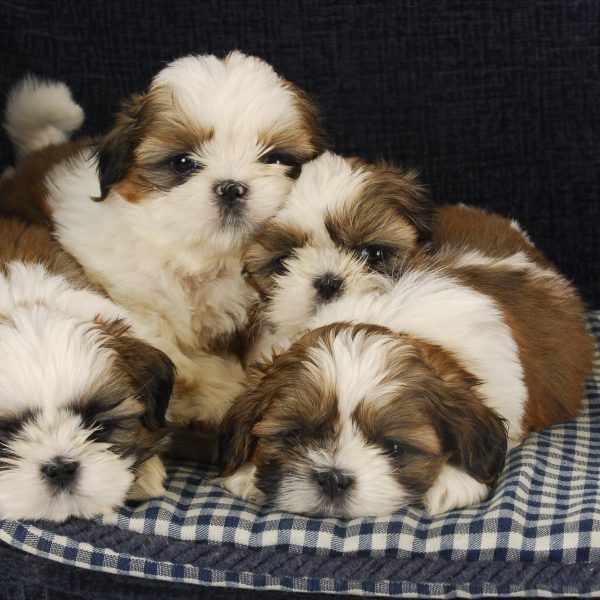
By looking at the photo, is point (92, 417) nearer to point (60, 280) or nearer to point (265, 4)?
point (60, 280)

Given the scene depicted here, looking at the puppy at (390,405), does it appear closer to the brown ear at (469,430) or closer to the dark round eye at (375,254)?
the brown ear at (469,430)

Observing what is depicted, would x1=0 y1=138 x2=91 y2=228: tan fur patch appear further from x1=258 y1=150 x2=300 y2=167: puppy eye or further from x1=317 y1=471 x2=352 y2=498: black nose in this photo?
x1=317 y1=471 x2=352 y2=498: black nose

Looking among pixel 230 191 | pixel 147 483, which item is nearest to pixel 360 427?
pixel 147 483

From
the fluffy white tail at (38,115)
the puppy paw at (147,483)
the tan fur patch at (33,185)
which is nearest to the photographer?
the puppy paw at (147,483)

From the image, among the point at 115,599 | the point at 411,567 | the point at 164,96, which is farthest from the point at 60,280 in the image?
the point at 411,567

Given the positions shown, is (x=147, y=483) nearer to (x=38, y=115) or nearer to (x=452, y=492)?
(x=452, y=492)

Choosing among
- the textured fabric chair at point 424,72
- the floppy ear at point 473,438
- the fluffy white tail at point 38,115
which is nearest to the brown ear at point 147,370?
the floppy ear at point 473,438
